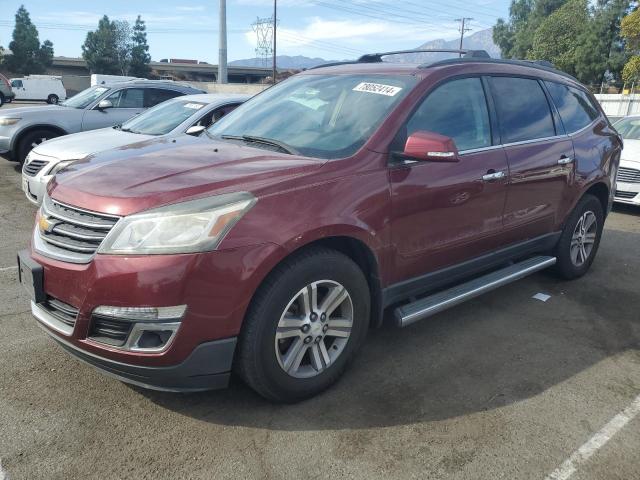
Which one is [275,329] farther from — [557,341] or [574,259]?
[574,259]

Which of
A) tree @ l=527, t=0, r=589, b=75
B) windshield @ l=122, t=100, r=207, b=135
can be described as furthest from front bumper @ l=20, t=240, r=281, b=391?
tree @ l=527, t=0, r=589, b=75

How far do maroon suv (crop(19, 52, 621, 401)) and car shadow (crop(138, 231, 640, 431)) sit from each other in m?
0.21

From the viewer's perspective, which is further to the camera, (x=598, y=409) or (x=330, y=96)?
(x=330, y=96)

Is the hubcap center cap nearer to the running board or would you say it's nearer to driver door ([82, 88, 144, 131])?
the running board

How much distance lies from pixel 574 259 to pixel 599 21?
177ft

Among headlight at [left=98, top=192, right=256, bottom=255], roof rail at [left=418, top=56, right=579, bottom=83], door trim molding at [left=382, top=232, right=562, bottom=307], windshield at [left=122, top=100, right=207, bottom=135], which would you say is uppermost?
roof rail at [left=418, top=56, right=579, bottom=83]

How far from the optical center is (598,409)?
9.43 feet

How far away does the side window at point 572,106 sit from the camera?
175 inches

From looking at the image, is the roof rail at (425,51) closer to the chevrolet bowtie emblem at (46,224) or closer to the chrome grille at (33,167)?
the chevrolet bowtie emblem at (46,224)

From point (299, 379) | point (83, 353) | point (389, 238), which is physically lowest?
point (299, 379)

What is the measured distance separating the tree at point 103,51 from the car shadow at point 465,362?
8845cm

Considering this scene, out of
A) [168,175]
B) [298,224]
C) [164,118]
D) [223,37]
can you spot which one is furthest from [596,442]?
[223,37]

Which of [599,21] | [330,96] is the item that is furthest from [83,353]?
[599,21]

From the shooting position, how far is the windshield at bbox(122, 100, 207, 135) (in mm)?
6848
